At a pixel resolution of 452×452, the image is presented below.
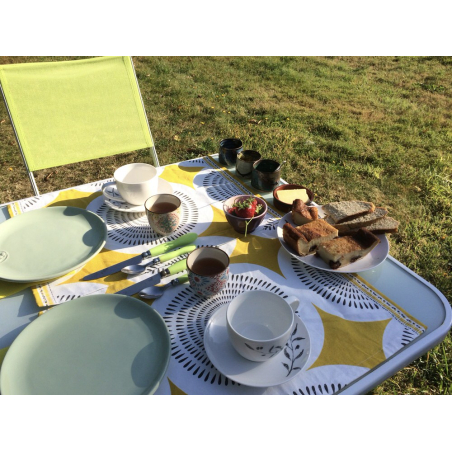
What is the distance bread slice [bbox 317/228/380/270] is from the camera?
128cm

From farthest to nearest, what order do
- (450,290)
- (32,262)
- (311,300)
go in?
(450,290) < (32,262) < (311,300)

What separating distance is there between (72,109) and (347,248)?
1703 mm

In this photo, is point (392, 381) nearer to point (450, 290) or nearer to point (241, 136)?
point (450, 290)

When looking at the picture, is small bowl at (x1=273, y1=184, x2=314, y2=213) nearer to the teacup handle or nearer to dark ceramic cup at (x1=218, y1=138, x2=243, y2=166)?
dark ceramic cup at (x1=218, y1=138, x2=243, y2=166)

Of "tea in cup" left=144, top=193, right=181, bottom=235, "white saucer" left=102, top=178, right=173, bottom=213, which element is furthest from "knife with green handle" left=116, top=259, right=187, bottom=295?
"white saucer" left=102, top=178, right=173, bottom=213

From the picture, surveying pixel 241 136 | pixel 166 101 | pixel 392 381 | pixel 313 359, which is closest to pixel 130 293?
pixel 313 359

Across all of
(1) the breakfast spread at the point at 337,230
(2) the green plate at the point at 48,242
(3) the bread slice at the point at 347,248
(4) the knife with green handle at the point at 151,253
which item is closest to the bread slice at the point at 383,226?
(1) the breakfast spread at the point at 337,230

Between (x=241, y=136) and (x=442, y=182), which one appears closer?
(x=442, y=182)

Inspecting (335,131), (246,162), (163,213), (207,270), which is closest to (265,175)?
(246,162)

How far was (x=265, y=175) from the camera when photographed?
5.63ft

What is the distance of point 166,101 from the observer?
5.16m

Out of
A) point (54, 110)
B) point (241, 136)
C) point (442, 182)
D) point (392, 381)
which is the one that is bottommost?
point (392, 381)

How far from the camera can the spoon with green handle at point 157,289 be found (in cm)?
118

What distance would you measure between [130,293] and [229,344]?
1.23 feet
